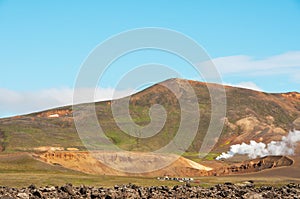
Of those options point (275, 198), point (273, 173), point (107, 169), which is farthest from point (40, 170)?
point (275, 198)

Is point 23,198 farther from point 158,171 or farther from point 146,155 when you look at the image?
point 146,155

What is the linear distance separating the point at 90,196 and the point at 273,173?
88.2 meters

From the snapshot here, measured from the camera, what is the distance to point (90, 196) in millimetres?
50406

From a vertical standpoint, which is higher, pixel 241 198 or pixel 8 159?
pixel 8 159

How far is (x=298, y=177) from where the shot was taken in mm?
124625

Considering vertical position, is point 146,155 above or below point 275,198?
above

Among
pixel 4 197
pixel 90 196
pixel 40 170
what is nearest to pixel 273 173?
pixel 40 170

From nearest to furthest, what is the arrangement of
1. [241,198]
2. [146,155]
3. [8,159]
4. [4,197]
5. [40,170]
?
[4,197]
[241,198]
[40,170]
[8,159]
[146,155]

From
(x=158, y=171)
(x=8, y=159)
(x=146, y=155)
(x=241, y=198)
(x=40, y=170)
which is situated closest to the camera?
(x=241, y=198)

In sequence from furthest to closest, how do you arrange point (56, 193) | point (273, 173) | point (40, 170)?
point (273, 173)
point (40, 170)
point (56, 193)

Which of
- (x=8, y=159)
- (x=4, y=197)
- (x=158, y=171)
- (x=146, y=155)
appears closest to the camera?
(x=4, y=197)

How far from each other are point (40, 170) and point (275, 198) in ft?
212

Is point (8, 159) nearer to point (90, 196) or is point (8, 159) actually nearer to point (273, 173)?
point (273, 173)

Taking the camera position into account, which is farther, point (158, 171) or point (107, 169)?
point (158, 171)
